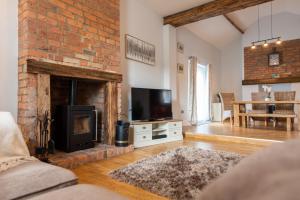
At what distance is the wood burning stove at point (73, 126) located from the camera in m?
2.77

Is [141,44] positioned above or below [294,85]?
above

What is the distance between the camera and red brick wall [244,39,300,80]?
670 cm

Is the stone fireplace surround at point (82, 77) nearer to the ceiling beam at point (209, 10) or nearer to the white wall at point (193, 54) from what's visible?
the ceiling beam at point (209, 10)

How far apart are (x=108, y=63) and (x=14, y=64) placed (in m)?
1.28

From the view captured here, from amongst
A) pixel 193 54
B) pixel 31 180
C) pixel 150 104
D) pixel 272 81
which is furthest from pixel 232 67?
pixel 31 180

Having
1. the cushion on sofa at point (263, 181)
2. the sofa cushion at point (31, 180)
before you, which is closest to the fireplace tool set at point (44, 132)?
the sofa cushion at point (31, 180)

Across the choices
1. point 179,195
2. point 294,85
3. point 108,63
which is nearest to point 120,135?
point 108,63

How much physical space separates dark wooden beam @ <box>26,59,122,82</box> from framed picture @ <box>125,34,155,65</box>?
1.00 metres

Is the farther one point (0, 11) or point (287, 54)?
point (287, 54)

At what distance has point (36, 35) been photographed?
8.19 feet

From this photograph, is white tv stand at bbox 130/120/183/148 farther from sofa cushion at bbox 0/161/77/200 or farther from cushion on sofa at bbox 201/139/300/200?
cushion on sofa at bbox 201/139/300/200

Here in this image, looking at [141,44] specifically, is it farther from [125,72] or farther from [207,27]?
[207,27]

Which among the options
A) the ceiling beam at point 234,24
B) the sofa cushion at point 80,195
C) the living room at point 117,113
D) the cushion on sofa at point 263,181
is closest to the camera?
the cushion on sofa at point 263,181

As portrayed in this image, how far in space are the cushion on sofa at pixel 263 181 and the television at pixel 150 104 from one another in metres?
3.39
